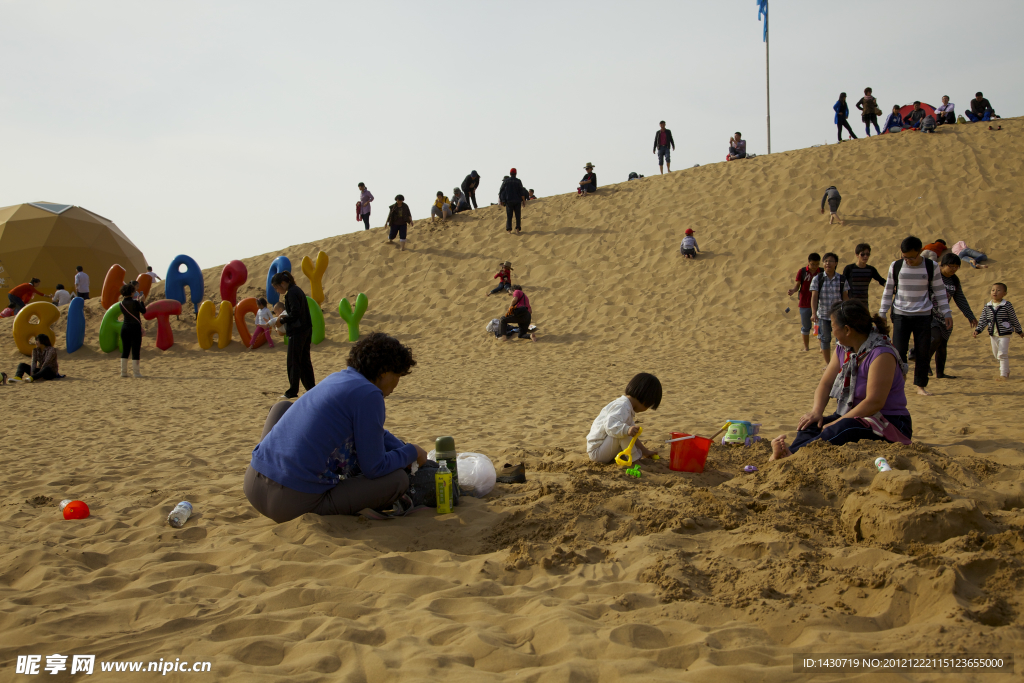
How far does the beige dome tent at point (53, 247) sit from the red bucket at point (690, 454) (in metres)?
27.1

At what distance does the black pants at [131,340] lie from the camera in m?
11.5

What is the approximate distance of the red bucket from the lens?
427 cm

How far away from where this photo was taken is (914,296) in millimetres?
6398

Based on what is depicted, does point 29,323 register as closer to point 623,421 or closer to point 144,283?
point 144,283

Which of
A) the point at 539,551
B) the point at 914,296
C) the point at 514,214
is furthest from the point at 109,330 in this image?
→ the point at 914,296

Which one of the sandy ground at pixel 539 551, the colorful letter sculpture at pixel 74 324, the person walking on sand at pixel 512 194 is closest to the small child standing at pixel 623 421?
the sandy ground at pixel 539 551

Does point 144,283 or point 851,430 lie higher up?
point 144,283

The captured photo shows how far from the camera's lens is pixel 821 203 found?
50.5 feet

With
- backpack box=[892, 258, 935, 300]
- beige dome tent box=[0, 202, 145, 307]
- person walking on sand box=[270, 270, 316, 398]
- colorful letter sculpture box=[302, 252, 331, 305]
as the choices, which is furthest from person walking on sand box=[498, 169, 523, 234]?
beige dome tent box=[0, 202, 145, 307]

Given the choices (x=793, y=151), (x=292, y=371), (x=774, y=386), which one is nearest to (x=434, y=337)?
(x=292, y=371)

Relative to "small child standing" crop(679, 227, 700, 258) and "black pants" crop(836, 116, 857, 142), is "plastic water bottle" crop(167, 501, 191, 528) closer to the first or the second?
"small child standing" crop(679, 227, 700, 258)

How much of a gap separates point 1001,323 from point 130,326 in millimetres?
13663

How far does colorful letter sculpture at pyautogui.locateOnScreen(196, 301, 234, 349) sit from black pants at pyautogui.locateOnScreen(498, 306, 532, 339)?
6.59 metres

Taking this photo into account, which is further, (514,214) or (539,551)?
(514,214)
